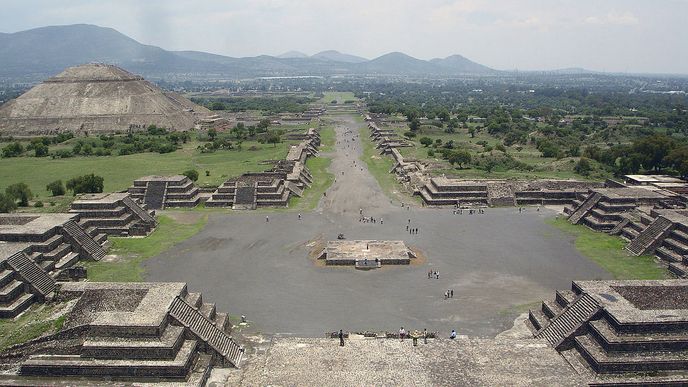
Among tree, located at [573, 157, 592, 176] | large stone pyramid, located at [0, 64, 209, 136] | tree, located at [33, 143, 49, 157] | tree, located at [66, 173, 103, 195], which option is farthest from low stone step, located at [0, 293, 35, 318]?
large stone pyramid, located at [0, 64, 209, 136]

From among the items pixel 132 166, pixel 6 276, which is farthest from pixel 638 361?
pixel 132 166

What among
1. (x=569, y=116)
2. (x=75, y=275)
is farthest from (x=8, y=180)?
(x=569, y=116)

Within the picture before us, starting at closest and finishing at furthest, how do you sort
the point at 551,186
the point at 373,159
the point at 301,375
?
the point at 301,375 → the point at 551,186 → the point at 373,159

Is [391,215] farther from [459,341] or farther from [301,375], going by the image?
[301,375]

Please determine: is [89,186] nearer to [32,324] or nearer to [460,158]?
[32,324]

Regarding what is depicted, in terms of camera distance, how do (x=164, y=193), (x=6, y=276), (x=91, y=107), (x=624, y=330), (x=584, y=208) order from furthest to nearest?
(x=91, y=107), (x=164, y=193), (x=584, y=208), (x=6, y=276), (x=624, y=330)

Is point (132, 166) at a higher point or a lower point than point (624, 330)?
lower
